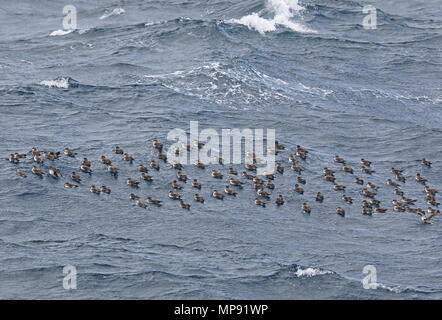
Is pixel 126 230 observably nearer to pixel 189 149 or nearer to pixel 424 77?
pixel 189 149

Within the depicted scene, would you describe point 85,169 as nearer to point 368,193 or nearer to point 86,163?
point 86,163

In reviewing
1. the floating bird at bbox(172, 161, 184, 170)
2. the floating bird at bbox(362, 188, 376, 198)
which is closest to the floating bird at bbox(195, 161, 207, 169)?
the floating bird at bbox(172, 161, 184, 170)

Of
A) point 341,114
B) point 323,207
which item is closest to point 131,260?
point 323,207

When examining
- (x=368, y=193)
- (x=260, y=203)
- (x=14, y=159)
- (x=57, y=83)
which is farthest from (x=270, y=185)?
(x=57, y=83)

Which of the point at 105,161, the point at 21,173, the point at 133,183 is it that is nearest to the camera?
the point at 133,183

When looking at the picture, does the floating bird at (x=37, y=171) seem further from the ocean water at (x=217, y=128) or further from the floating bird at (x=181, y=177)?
the floating bird at (x=181, y=177)
